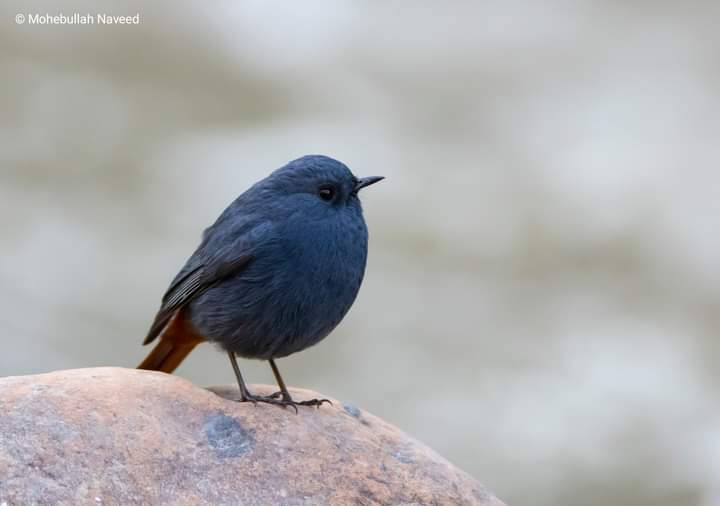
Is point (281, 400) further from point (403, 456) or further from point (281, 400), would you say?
point (403, 456)

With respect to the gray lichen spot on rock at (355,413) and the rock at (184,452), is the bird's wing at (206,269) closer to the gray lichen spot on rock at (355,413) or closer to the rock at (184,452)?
the rock at (184,452)

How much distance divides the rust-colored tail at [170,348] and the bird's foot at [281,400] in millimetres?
553

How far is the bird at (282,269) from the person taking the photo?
524 centimetres

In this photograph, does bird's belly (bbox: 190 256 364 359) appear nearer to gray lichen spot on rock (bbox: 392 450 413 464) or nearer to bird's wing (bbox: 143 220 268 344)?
bird's wing (bbox: 143 220 268 344)

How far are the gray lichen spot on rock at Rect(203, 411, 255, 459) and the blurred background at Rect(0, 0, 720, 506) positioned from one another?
172 inches

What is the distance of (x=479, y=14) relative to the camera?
15.4 meters

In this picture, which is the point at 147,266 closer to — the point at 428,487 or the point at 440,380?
the point at 440,380

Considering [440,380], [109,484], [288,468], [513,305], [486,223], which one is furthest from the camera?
[486,223]

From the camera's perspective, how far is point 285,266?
5250 millimetres

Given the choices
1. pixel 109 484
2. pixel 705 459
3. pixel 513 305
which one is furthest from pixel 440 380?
pixel 109 484

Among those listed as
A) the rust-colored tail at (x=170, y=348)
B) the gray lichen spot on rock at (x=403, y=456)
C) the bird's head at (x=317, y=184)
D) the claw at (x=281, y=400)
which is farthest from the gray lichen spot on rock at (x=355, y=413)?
the bird's head at (x=317, y=184)

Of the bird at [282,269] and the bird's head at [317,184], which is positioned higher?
the bird's head at [317,184]

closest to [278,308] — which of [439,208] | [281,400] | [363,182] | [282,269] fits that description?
[282,269]

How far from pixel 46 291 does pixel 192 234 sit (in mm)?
1568
